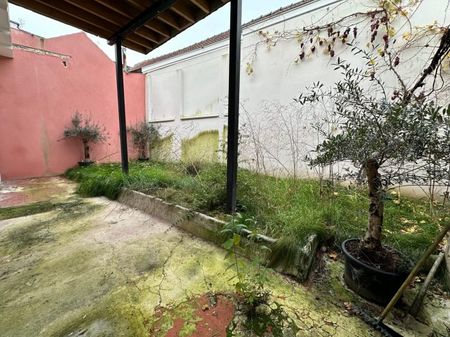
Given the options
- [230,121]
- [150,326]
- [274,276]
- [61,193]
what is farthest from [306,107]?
[61,193]

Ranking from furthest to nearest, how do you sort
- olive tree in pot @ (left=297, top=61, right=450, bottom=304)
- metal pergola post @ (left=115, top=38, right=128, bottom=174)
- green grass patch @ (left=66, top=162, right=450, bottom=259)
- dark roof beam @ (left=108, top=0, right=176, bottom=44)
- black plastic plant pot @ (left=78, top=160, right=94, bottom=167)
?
black plastic plant pot @ (left=78, top=160, right=94, bottom=167), metal pergola post @ (left=115, top=38, right=128, bottom=174), dark roof beam @ (left=108, top=0, right=176, bottom=44), green grass patch @ (left=66, top=162, right=450, bottom=259), olive tree in pot @ (left=297, top=61, right=450, bottom=304)

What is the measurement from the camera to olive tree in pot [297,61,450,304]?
3.56 feet

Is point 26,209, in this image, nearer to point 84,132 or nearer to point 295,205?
point 84,132

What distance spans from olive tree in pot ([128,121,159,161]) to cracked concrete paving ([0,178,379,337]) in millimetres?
4113

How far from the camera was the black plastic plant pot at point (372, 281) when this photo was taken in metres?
1.20

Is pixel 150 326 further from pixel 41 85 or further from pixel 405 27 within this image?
pixel 41 85

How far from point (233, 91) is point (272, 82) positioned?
8.11 ft

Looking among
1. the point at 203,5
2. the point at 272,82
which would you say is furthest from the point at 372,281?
the point at 272,82

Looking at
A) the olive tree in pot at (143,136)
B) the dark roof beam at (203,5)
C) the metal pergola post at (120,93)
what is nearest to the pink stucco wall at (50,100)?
the olive tree in pot at (143,136)

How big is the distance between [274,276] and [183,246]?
0.86 metres

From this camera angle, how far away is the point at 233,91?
2.02 meters

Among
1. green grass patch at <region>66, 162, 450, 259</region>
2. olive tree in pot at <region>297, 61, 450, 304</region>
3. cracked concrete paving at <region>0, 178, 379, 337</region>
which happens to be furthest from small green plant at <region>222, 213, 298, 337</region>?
olive tree in pot at <region>297, 61, 450, 304</region>

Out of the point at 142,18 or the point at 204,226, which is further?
the point at 142,18

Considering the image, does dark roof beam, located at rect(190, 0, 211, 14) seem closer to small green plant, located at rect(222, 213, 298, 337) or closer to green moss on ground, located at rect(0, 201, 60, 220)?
small green plant, located at rect(222, 213, 298, 337)
